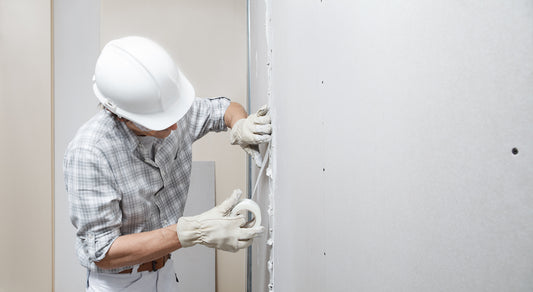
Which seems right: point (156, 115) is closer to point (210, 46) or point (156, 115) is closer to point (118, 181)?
point (118, 181)

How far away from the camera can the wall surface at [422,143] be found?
0.28 metres

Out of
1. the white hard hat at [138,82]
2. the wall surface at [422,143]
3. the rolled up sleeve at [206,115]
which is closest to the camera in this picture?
the wall surface at [422,143]

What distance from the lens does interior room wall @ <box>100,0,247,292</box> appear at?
8.11ft

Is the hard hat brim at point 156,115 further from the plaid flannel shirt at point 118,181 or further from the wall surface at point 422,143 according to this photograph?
the wall surface at point 422,143

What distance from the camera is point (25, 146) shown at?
2344mm

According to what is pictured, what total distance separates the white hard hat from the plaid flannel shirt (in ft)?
0.48

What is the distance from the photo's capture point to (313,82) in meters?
0.74

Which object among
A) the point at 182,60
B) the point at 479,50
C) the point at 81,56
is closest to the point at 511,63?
the point at 479,50

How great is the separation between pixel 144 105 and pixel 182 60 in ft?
4.90

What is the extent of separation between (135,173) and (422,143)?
3.67 feet

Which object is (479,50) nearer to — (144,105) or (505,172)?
(505,172)

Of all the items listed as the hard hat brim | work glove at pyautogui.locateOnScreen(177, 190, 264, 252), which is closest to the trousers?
work glove at pyautogui.locateOnScreen(177, 190, 264, 252)

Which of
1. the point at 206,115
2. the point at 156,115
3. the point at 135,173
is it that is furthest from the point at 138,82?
the point at 206,115

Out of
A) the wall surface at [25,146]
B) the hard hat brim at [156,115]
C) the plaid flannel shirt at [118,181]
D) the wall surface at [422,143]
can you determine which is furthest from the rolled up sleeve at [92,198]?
the wall surface at [25,146]
